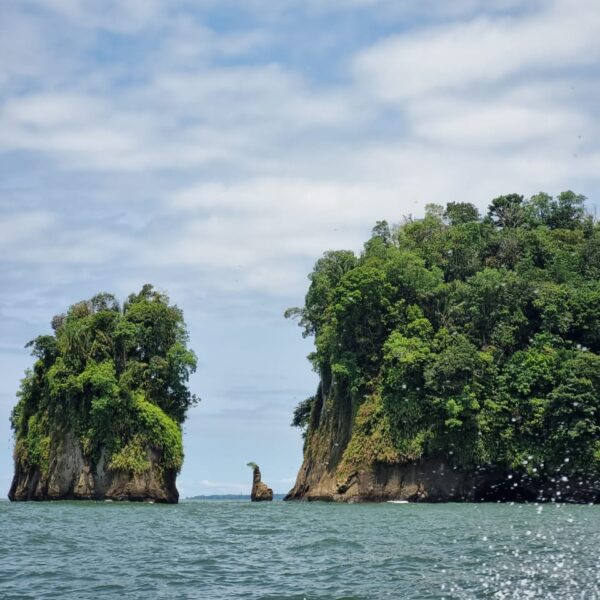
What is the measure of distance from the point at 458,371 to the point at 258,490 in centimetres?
2627

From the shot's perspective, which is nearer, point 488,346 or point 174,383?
point 488,346

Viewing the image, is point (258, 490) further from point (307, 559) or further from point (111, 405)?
point (307, 559)

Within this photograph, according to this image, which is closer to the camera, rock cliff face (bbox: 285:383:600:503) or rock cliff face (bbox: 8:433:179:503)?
rock cliff face (bbox: 285:383:600:503)

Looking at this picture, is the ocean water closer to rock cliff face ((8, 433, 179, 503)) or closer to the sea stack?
rock cliff face ((8, 433, 179, 503))

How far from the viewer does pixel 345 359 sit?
59031mm

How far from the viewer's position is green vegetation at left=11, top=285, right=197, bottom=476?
2357 inches

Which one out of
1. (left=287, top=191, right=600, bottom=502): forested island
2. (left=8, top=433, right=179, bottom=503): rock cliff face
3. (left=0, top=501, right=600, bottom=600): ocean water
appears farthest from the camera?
(left=8, top=433, right=179, bottom=503): rock cliff face

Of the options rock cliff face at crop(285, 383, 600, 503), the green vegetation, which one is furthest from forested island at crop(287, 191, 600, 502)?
the green vegetation

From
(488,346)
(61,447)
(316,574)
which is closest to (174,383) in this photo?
(61,447)

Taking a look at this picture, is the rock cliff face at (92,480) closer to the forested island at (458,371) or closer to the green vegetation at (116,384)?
the green vegetation at (116,384)

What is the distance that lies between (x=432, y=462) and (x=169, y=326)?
67.5ft

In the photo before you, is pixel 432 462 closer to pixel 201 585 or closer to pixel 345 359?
pixel 345 359

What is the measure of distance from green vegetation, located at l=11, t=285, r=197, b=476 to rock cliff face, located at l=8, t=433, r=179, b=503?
17.8 inches

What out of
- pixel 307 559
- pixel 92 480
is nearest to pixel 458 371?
pixel 92 480
